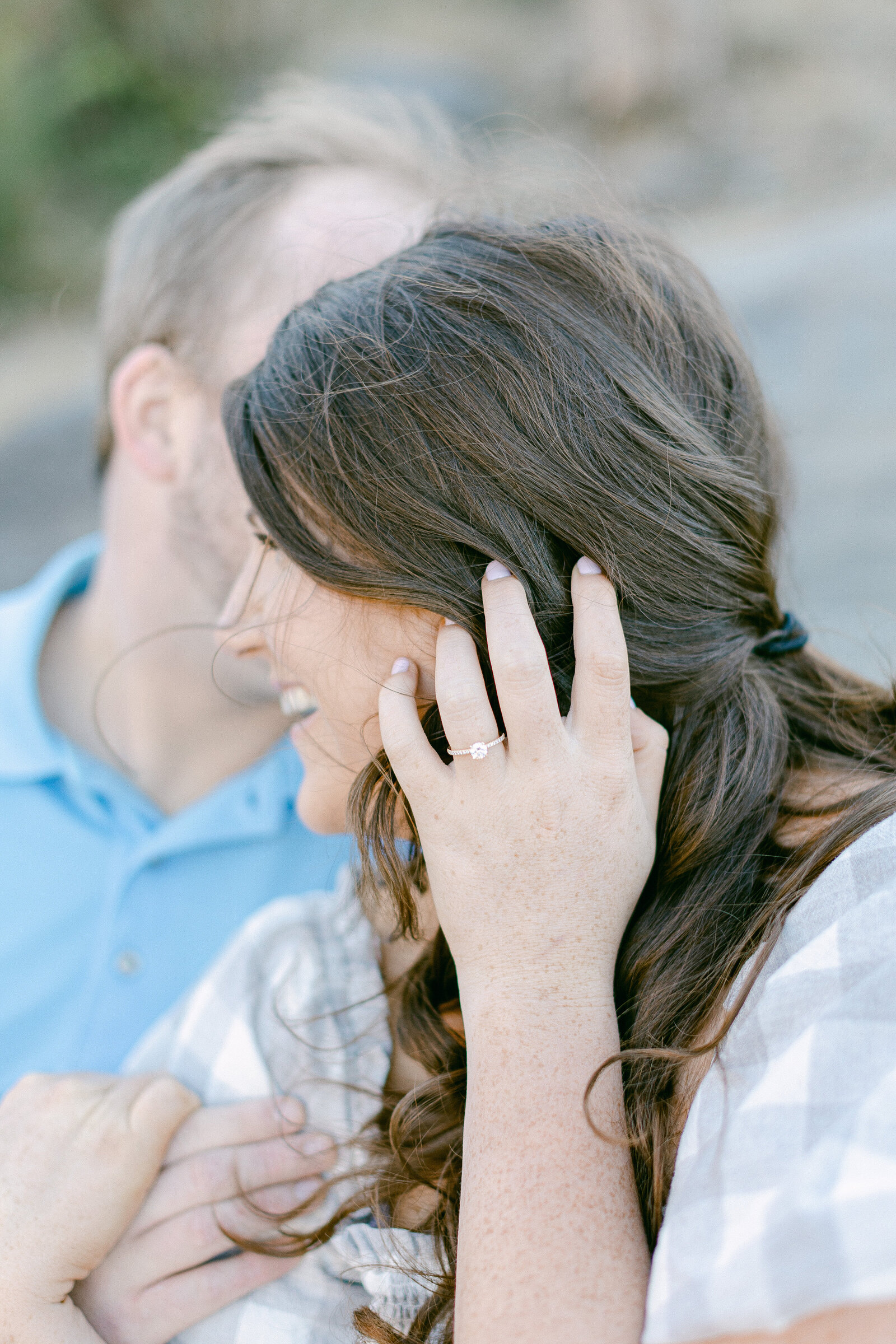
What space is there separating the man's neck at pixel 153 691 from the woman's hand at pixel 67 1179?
0.90 m

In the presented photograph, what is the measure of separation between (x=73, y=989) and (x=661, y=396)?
5.53ft

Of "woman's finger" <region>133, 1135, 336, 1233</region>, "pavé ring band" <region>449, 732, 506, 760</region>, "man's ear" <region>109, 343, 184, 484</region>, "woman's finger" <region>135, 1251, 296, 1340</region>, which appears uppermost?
"man's ear" <region>109, 343, 184, 484</region>

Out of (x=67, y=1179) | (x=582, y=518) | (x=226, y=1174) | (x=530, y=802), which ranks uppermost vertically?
(x=582, y=518)

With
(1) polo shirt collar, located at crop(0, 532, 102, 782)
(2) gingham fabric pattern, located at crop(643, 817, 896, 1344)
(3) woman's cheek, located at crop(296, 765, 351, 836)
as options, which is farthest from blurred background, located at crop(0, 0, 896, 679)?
(2) gingham fabric pattern, located at crop(643, 817, 896, 1344)

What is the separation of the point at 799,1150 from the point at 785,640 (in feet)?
2.63

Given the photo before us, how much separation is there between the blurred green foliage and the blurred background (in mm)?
17

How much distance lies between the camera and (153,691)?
2.36 m

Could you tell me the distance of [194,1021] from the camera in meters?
1.67

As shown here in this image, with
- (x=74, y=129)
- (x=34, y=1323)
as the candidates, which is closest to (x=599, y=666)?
(x=34, y=1323)

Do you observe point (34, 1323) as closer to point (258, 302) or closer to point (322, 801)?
point (322, 801)

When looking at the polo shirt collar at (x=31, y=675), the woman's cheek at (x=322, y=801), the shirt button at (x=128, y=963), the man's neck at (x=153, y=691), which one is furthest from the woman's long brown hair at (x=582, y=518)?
the polo shirt collar at (x=31, y=675)

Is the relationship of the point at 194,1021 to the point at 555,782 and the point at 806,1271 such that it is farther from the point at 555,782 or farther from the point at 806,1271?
the point at 806,1271

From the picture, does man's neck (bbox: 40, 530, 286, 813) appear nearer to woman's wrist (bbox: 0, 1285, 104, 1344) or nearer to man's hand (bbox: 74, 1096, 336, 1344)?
man's hand (bbox: 74, 1096, 336, 1344)

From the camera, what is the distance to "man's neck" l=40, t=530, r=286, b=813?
2316 millimetres
